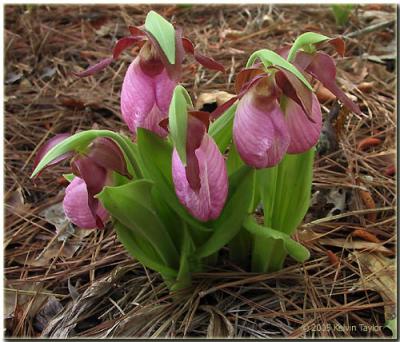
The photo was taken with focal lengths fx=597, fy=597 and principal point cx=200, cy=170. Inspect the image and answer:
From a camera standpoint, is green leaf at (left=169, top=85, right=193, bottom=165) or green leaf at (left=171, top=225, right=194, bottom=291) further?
green leaf at (left=171, top=225, right=194, bottom=291)

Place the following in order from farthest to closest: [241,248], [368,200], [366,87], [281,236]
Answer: [366,87] < [368,200] < [241,248] < [281,236]

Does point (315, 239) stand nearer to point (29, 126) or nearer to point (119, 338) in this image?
point (119, 338)

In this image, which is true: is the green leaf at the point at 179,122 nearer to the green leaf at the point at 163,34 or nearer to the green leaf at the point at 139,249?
the green leaf at the point at 163,34

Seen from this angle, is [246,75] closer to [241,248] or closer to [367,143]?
[241,248]

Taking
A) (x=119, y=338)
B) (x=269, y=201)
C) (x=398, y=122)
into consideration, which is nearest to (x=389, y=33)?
(x=398, y=122)

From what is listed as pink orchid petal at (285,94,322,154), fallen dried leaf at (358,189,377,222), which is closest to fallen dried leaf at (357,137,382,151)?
fallen dried leaf at (358,189,377,222)

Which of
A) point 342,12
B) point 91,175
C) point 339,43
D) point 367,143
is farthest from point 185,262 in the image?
point 342,12
